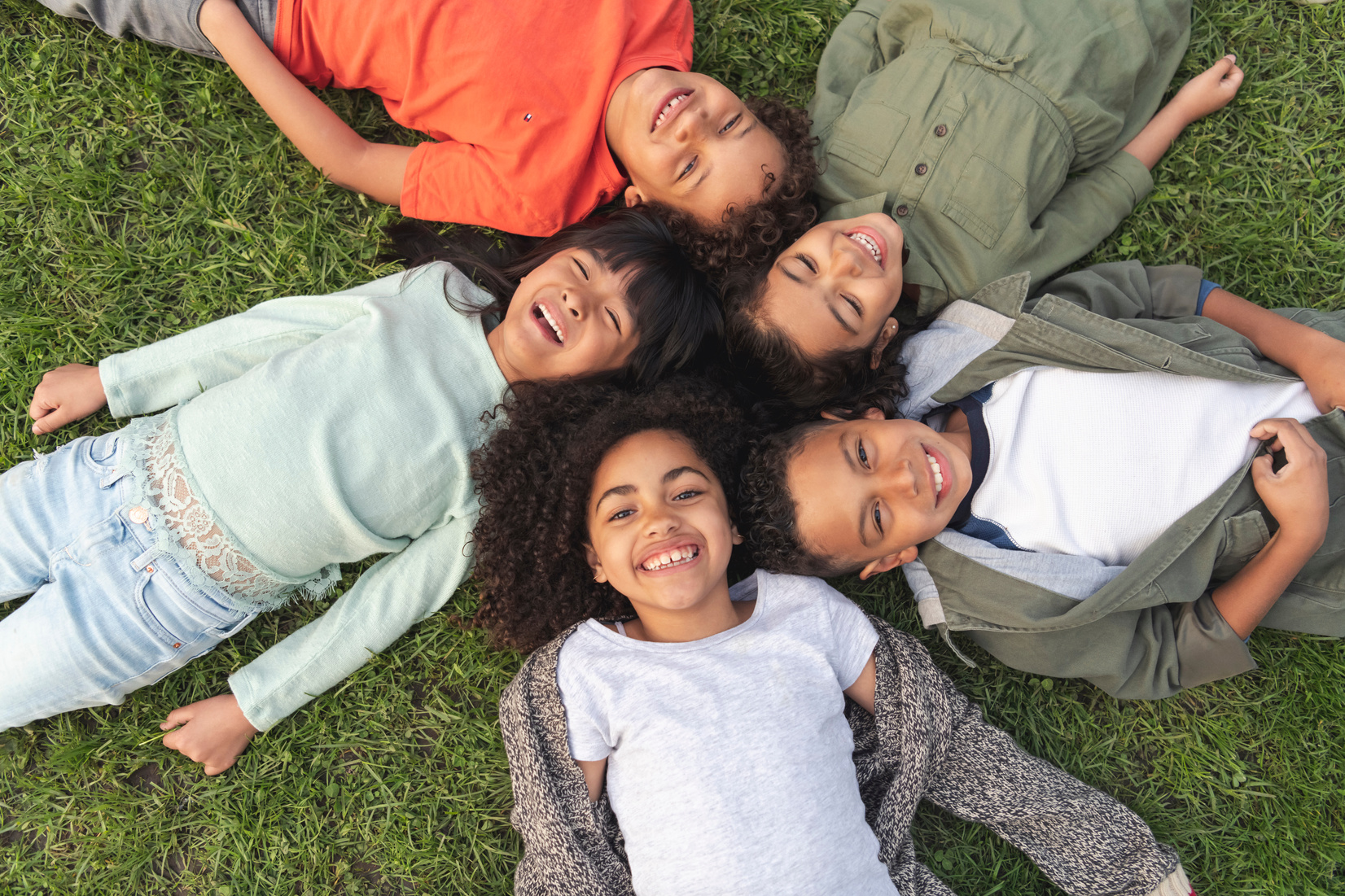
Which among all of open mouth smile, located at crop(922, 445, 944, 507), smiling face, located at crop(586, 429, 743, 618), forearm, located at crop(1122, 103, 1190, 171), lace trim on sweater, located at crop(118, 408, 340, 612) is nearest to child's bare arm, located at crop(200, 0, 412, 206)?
lace trim on sweater, located at crop(118, 408, 340, 612)

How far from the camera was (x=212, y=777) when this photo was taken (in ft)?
8.70

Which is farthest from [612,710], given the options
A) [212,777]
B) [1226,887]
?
[1226,887]

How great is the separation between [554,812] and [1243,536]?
2292 millimetres

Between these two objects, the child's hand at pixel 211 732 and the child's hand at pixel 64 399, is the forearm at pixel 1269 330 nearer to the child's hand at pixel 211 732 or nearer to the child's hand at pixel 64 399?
the child's hand at pixel 211 732

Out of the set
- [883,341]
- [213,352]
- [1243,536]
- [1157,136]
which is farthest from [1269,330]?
[213,352]

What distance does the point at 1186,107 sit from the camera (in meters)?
2.89

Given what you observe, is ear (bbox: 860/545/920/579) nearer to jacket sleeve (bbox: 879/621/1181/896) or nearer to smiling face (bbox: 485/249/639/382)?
jacket sleeve (bbox: 879/621/1181/896)

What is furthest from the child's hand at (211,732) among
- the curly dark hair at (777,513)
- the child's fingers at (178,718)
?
the curly dark hair at (777,513)

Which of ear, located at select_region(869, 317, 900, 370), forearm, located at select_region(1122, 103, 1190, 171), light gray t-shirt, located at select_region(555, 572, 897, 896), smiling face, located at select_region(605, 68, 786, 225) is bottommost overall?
light gray t-shirt, located at select_region(555, 572, 897, 896)

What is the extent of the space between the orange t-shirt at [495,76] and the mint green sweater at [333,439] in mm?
343

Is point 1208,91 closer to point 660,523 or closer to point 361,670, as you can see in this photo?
point 660,523

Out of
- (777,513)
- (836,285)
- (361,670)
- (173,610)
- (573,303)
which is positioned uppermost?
(836,285)

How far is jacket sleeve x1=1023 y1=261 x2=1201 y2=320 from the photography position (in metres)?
2.69

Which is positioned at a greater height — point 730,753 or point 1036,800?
point 730,753
